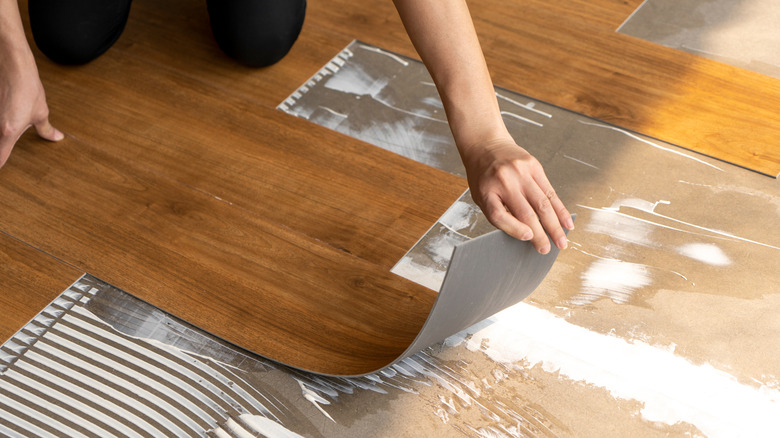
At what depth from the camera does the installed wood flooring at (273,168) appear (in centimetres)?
126

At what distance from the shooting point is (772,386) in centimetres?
114

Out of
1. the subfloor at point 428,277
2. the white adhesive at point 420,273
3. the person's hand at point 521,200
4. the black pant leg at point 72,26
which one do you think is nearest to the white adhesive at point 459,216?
the subfloor at point 428,277

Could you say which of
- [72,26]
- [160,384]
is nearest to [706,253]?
[160,384]

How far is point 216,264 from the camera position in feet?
4.34

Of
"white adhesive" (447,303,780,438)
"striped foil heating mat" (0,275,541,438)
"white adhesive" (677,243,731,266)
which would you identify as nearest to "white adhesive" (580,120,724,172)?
"white adhesive" (677,243,731,266)

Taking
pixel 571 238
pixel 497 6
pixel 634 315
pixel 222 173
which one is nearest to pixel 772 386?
pixel 634 315

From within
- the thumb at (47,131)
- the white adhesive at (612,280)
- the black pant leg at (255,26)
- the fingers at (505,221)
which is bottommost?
the white adhesive at (612,280)

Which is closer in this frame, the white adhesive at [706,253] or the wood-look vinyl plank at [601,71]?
the white adhesive at [706,253]

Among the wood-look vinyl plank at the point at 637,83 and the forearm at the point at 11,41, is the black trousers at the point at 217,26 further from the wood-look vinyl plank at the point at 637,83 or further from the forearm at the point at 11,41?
the wood-look vinyl plank at the point at 637,83

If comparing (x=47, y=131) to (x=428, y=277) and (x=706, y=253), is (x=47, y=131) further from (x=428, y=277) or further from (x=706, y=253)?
(x=706, y=253)

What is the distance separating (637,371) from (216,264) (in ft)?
2.43

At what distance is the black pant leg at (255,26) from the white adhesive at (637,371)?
2.85ft

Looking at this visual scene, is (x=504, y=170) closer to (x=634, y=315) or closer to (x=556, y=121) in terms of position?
(x=634, y=315)

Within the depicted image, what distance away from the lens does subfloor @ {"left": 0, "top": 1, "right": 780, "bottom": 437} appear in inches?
43.8
